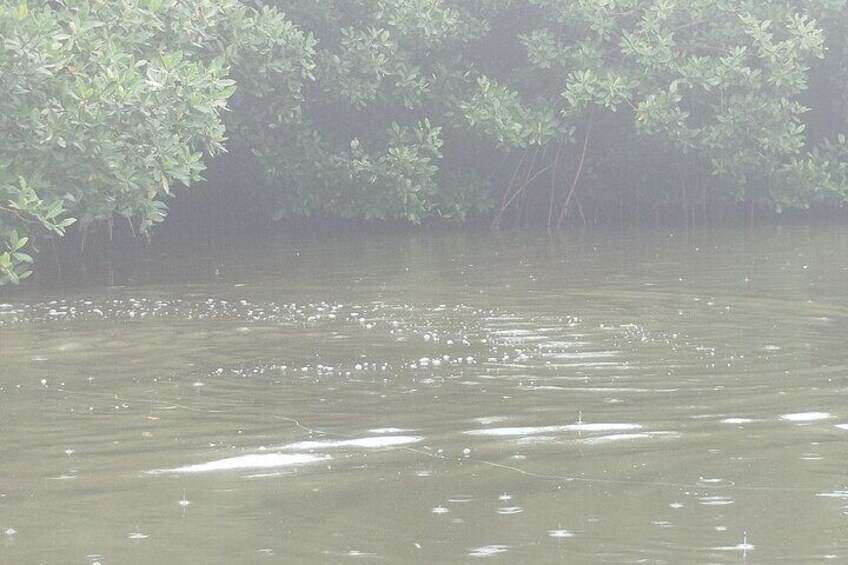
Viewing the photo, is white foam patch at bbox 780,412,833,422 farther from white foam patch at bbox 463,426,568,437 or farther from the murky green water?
white foam patch at bbox 463,426,568,437

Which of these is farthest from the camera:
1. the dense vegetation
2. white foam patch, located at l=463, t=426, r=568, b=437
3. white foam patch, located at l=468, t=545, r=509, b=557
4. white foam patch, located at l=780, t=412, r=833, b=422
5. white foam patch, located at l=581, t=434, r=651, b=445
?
the dense vegetation

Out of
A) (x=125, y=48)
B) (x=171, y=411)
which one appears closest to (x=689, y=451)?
(x=171, y=411)

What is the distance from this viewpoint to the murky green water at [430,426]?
4160mm

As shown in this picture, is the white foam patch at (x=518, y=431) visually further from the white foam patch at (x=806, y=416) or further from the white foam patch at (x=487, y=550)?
the white foam patch at (x=487, y=550)

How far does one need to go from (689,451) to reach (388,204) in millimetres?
14025

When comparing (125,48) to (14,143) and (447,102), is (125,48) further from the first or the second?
(447,102)

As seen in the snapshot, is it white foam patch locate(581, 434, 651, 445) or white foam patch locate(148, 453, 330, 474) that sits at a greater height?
white foam patch locate(148, 453, 330, 474)

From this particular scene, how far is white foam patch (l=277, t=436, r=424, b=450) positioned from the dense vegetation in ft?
34.8

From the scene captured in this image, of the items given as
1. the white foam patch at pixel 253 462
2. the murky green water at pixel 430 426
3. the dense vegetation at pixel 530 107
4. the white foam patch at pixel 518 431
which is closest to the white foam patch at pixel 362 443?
the murky green water at pixel 430 426

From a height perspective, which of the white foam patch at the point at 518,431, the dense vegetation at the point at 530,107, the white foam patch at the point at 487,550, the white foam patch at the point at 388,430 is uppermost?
the dense vegetation at the point at 530,107

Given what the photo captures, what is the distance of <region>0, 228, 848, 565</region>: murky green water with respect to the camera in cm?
416

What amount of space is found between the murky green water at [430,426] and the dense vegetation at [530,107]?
7.15 m

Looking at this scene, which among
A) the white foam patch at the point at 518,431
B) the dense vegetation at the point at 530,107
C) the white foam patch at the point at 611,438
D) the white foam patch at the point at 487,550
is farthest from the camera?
the dense vegetation at the point at 530,107

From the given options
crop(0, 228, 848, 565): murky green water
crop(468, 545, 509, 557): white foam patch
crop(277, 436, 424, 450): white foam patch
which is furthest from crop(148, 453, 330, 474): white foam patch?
crop(468, 545, 509, 557): white foam patch
